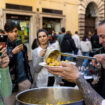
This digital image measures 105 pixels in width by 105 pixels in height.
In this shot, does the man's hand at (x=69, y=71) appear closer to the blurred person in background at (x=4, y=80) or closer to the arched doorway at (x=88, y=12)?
the blurred person in background at (x=4, y=80)

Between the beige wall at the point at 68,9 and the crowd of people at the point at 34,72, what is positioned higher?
the beige wall at the point at 68,9

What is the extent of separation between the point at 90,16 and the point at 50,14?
4.31 metres

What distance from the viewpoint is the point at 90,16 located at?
56.1ft

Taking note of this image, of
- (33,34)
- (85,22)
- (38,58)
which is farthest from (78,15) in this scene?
(38,58)

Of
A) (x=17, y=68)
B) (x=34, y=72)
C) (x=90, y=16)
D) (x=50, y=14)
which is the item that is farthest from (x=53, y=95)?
(x=90, y=16)

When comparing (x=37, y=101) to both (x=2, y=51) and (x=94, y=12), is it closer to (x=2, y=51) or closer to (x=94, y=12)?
(x=2, y=51)

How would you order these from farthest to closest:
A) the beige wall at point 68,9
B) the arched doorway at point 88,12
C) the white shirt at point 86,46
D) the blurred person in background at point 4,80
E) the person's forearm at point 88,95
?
the arched doorway at point 88,12 < the beige wall at point 68,9 < the white shirt at point 86,46 < the blurred person in background at point 4,80 < the person's forearm at point 88,95

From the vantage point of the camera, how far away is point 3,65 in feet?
5.95

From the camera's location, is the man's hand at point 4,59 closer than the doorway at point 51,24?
Yes

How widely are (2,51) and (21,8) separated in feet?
35.5

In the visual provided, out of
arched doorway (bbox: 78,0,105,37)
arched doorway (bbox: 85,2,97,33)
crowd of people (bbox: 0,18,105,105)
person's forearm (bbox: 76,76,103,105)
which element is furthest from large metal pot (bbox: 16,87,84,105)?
arched doorway (bbox: 85,2,97,33)

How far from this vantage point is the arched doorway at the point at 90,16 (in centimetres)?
1675

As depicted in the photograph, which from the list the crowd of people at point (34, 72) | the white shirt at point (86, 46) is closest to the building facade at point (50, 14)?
the white shirt at point (86, 46)

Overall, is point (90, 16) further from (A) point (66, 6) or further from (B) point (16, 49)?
(B) point (16, 49)
